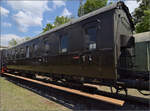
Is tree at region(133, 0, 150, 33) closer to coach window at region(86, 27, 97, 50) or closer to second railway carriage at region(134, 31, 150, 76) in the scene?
second railway carriage at region(134, 31, 150, 76)

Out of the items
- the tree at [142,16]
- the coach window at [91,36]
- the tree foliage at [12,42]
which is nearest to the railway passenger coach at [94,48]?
the coach window at [91,36]

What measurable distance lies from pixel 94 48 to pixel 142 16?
16435 millimetres

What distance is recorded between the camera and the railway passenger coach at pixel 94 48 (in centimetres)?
389

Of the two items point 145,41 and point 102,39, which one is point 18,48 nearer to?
point 102,39

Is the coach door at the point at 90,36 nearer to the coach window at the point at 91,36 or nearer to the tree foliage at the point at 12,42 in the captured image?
the coach window at the point at 91,36

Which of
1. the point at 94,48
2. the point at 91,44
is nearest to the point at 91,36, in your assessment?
the point at 91,44

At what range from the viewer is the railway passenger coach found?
3.89 meters

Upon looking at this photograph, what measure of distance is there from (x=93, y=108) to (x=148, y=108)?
1820 millimetres

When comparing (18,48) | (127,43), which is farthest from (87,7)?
(127,43)

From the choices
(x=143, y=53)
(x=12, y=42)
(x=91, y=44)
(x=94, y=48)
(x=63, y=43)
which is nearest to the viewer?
(x=94, y=48)

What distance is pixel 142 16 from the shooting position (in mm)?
17203

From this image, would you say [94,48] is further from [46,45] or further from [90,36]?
[46,45]

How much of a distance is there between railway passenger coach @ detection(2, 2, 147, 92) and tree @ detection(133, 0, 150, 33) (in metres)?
10.2

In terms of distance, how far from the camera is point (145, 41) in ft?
20.5
